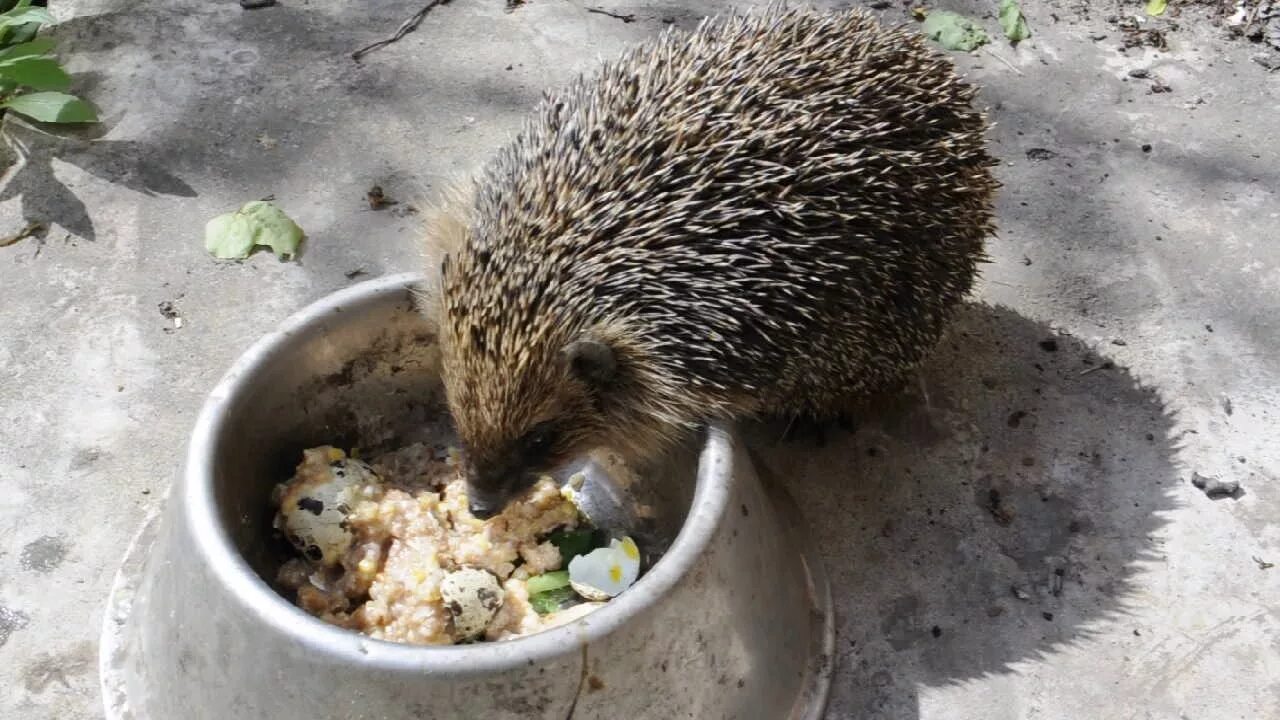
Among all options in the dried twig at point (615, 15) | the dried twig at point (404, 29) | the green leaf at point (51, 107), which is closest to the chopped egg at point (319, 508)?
the green leaf at point (51, 107)

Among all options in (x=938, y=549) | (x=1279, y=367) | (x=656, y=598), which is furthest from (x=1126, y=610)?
(x=656, y=598)

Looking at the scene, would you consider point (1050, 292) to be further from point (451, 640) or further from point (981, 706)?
point (451, 640)

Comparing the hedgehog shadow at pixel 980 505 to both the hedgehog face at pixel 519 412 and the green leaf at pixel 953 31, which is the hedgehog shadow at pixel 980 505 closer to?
the hedgehog face at pixel 519 412

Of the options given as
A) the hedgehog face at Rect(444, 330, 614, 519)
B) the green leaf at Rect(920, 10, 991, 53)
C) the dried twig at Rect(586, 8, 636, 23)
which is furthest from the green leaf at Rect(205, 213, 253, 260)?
the green leaf at Rect(920, 10, 991, 53)

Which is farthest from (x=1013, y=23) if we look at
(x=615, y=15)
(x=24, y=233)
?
(x=24, y=233)

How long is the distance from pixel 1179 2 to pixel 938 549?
3879 mm

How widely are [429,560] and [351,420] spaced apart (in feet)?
2.04

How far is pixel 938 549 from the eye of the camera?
396 cm

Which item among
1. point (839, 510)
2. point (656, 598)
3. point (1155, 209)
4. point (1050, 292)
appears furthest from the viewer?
point (1155, 209)

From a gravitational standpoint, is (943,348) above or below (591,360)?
below

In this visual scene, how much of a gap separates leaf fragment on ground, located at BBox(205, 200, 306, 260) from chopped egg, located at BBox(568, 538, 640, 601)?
2.07 metres

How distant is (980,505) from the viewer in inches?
161

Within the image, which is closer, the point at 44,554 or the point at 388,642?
the point at 388,642

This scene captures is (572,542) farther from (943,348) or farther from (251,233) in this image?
(251,233)
